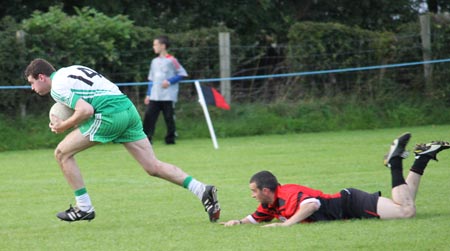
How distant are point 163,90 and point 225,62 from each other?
273 centimetres

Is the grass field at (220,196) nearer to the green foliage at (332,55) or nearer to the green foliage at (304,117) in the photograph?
the green foliage at (304,117)

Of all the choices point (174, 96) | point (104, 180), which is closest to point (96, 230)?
point (104, 180)

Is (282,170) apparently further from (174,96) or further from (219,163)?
(174,96)

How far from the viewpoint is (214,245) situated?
7.38m

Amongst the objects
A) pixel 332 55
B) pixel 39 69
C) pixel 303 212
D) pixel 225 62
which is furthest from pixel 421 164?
pixel 332 55

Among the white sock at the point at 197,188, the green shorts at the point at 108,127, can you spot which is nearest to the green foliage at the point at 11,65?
the green shorts at the point at 108,127

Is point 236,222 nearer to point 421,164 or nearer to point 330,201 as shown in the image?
Answer: point 330,201

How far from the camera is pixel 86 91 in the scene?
8.80 meters

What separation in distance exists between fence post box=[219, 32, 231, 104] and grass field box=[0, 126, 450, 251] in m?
1.72

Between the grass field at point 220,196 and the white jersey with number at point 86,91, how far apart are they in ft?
3.66

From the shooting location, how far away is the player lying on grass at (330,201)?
8.19 meters

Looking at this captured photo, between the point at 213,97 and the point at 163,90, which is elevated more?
the point at 163,90

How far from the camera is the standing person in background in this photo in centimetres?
1728

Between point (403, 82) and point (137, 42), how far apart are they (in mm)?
5775
